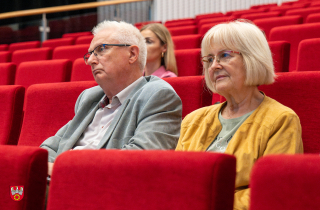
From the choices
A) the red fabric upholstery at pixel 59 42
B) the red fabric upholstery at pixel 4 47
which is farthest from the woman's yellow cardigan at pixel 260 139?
the red fabric upholstery at pixel 4 47

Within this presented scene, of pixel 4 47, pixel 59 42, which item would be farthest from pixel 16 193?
pixel 4 47

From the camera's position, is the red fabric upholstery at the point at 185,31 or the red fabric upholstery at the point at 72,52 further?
the red fabric upholstery at the point at 185,31

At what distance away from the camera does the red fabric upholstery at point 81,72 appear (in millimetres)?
1012

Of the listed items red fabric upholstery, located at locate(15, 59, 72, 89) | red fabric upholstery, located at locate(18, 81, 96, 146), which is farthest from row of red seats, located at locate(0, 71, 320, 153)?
red fabric upholstery, located at locate(15, 59, 72, 89)

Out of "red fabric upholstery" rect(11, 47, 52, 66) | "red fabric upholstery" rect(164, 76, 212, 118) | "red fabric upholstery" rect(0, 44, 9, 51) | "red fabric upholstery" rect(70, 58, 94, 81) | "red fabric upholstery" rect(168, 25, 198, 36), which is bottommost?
"red fabric upholstery" rect(0, 44, 9, 51)

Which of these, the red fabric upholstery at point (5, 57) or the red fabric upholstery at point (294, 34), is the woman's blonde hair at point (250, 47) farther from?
the red fabric upholstery at point (5, 57)

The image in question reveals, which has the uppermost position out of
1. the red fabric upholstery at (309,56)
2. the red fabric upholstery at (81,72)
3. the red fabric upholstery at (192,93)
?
the red fabric upholstery at (309,56)

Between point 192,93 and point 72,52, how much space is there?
84cm

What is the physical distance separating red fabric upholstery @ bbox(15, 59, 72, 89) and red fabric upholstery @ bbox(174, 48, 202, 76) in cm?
29

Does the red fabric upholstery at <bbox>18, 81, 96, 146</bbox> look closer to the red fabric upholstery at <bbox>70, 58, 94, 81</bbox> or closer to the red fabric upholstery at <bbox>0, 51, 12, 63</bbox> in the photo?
the red fabric upholstery at <bbox>70, 58, 94, 81</bbox>

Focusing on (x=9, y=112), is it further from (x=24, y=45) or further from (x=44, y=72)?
(x=24, y=45)

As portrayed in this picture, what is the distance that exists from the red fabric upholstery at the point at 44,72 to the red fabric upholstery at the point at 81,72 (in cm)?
2

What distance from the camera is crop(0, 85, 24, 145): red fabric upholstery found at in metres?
0.74

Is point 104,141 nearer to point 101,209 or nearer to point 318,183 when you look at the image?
point 101,209
